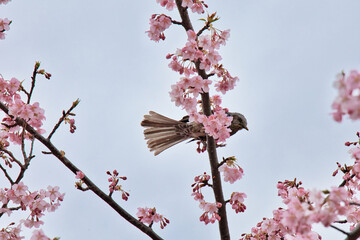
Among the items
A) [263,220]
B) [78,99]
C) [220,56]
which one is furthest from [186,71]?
[263,220]

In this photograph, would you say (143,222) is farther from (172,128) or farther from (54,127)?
(172,128)

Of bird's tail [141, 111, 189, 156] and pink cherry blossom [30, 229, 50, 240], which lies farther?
bird's tail [141, 111, 189, 156]

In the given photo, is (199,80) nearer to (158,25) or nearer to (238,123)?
(158,25)

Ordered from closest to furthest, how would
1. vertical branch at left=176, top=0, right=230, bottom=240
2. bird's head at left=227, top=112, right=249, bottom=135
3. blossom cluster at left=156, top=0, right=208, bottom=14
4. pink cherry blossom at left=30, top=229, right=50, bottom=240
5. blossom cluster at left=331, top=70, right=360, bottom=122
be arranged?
blossom cluster at left=331, top=70, right=360, bottom=122 < pink cherry blossom at left=30, top=229, right=50, bottom=240 < vertical branch at left=176, top=0, right=230, bottom=240 < blossom cluster at left=156, top=0, right=208, bottom=14 < bird's head at left=227, top=112, right=249, bottom=135

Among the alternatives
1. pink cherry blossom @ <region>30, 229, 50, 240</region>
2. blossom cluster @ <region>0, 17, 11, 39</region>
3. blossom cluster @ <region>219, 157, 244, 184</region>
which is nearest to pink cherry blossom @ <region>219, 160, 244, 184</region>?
blossom cluster @ <region>219, 157, 244, 184</region>

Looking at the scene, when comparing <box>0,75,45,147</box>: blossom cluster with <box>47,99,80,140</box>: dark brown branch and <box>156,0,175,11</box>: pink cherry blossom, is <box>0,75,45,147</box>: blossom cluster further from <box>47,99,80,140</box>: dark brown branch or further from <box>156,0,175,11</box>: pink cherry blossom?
<box>156,0,175,11</box>: pink cherry blossom

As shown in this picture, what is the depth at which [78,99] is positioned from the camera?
4711 millimetres

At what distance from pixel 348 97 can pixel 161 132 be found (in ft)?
17.6

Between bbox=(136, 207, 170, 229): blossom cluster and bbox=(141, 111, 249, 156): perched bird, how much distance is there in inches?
82.2

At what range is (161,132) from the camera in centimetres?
731

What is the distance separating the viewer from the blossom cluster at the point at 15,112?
15.2 ft

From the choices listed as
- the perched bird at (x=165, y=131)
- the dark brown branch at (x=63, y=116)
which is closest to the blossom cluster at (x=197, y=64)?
the dark brown branch at (x=63, y=116)

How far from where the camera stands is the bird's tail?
7.16 meters

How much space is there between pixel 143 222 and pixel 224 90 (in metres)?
1.88
